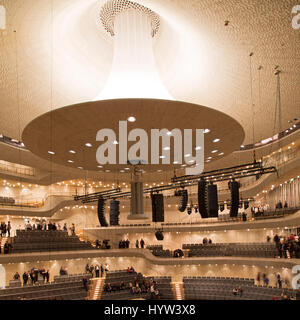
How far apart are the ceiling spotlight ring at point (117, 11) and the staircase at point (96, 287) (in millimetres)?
16649

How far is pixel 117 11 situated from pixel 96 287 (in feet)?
59.0

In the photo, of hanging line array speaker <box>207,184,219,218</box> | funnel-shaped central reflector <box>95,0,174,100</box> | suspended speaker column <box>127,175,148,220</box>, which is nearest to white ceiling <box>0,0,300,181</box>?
funnel-shaped central reflector <box>95,0,174,100</box>

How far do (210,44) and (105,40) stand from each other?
334 cm

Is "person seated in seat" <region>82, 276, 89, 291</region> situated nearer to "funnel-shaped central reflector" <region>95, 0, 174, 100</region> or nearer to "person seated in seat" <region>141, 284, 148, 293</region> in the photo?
"person seated in seat" <region>141, 284, 148, 293</region>

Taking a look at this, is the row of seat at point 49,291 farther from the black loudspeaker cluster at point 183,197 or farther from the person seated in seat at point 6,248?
the black loudspeaker cluster at point 183,197

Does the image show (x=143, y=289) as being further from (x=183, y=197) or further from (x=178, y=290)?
(x=183, y=197)

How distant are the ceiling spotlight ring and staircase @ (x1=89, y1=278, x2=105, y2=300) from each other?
1665 centimetres

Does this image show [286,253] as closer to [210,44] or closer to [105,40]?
[210,44]

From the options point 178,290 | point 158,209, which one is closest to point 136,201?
point 158,209

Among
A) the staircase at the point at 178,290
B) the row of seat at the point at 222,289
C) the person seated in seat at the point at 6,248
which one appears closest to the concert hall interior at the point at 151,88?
the row of seat at the point at 222,289

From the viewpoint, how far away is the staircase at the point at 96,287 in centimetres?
2110

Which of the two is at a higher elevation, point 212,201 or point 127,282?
point 212,201

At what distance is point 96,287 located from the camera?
22.1 meters
